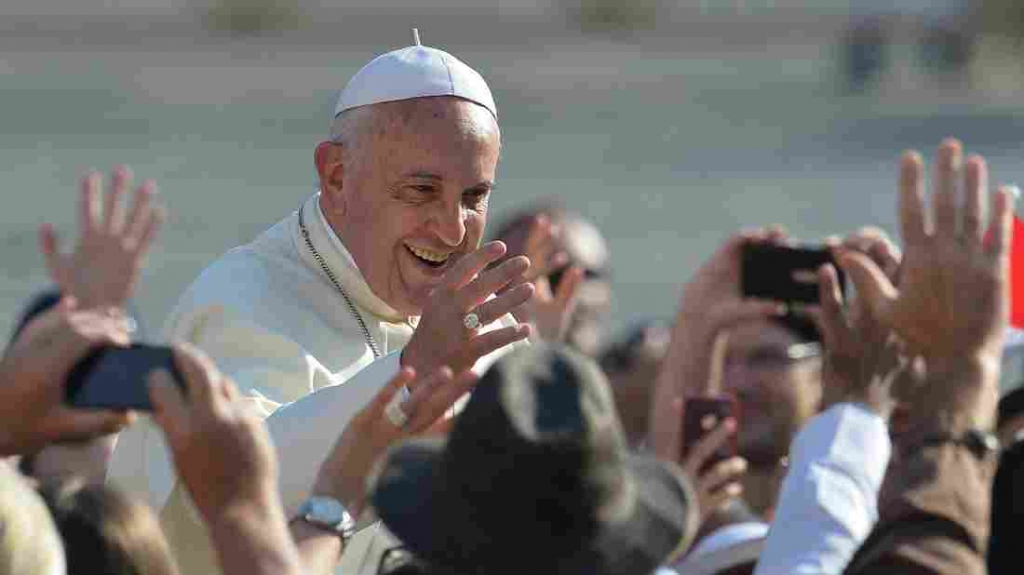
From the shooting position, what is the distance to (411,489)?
2994mm

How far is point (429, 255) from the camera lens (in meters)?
5.01

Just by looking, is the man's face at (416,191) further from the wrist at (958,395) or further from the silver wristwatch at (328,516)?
the wrist at (958,395)

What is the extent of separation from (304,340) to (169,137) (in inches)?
950

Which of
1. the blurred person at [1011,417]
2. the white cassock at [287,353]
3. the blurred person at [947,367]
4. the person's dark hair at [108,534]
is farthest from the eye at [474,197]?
the person's dark hair at [108,534]

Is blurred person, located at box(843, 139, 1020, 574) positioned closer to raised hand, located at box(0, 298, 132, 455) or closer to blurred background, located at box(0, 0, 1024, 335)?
raised hand, located at box(0, 298, 132, 455)

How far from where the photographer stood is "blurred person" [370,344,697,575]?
9.50ft

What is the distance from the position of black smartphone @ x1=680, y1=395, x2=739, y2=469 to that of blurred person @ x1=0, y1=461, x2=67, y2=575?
7.21 feet

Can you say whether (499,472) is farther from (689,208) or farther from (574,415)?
(689,208)

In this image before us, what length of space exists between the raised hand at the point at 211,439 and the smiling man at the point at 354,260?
5.25 ft

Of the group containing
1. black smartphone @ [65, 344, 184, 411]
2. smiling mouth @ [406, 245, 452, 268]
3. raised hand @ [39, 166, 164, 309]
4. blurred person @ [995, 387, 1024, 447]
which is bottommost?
blurred person @ [995, 387, 1024, 447]

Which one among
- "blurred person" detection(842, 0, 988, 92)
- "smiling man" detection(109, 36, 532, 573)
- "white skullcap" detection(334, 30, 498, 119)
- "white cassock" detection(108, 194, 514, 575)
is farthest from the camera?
"blurred person" detection(842, 0, 988, 92)

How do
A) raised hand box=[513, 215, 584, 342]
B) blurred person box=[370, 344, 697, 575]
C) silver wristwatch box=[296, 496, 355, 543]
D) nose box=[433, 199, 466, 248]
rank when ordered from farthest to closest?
raised hand box=[513, 215, 584, 342] < nose box=[433, 199, 466, 248] < silver wristwatch box=[296, 496, 355, 543] < blurred person box=[370, 344, 697, 575]

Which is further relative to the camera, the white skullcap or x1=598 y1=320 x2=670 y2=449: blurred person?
x1=598 y1=320 x2=670 y2=449: blurred person

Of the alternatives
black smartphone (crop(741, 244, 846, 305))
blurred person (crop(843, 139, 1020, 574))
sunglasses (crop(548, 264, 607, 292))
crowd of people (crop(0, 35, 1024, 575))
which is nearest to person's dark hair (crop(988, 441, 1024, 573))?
crowd of people (crop(0, 35, 1024, 575))
